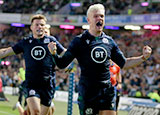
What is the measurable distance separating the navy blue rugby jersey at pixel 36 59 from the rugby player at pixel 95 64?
7.62 ft

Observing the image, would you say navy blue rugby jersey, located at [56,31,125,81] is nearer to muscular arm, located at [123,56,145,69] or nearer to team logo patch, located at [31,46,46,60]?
muscular arm, located at [123,56,145,69]

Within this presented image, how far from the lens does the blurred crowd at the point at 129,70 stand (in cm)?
2367

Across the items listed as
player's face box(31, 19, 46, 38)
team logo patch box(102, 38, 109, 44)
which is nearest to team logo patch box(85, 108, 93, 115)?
team logo patch box(102, 38, 109, 44)

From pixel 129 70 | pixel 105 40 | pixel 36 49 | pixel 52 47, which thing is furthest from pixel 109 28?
pixel 52 47

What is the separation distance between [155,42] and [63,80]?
772 centimetres

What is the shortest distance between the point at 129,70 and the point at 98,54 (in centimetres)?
2093

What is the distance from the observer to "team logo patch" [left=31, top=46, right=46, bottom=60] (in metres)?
8.11

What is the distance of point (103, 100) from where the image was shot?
579 centimetres

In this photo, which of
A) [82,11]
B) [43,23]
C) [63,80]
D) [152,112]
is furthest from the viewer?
[82,11]

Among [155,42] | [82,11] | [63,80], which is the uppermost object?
[82,11]

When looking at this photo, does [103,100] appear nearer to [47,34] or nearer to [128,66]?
[128,66]

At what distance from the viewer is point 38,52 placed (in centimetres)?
815

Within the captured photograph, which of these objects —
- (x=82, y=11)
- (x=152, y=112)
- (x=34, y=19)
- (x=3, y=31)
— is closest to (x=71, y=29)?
(x=82, y=11)

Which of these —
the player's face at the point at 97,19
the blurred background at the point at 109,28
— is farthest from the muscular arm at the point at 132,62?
the blurred background at the point at 109,28
